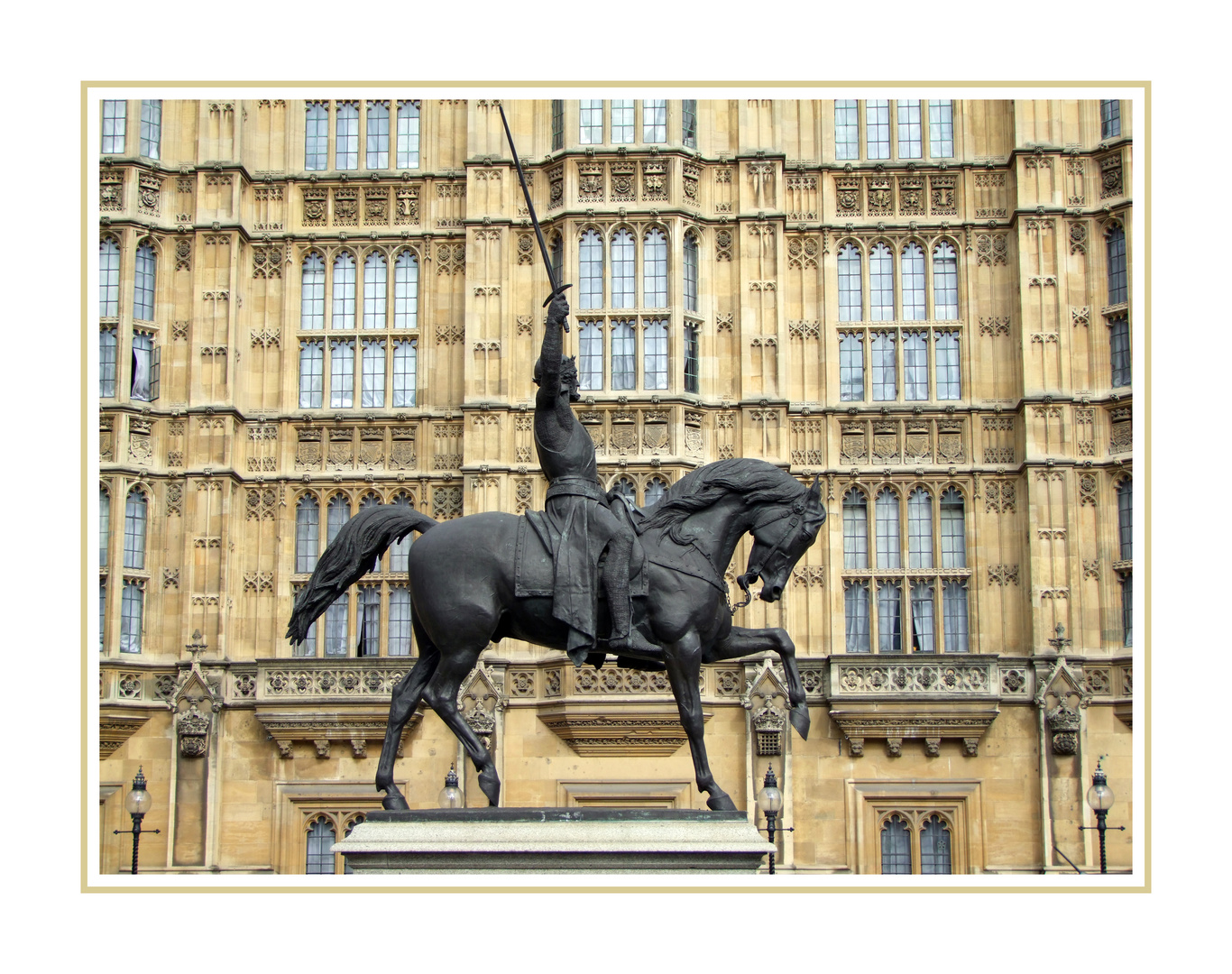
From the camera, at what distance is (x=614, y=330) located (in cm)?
3033

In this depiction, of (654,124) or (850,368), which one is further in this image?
(850,368)

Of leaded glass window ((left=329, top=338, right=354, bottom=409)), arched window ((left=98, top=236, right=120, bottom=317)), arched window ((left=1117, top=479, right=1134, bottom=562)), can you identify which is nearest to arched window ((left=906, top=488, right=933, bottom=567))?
arched window ((left=1117, top=479, right=1134, bottom=562))

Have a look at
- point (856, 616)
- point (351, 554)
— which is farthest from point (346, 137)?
point (351, 554)

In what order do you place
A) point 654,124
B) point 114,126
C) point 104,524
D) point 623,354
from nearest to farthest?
point 104,524, point 623,354, point 654,124, point 114,126

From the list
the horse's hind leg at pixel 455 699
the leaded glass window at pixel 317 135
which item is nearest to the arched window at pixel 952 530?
the leaded glass window at pixel 317 135

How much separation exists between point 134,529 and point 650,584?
18.8 metres

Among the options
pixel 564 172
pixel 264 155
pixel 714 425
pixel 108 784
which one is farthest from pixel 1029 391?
pixel 108 784

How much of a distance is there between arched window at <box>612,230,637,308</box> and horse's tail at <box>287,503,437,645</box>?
1708 cm

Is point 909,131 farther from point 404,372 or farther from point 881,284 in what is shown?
point 404,372

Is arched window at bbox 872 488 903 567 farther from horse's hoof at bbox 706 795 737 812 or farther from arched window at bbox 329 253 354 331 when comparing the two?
horse's hoof at bbox 706 795 737 812

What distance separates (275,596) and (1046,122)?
15814 millimetres

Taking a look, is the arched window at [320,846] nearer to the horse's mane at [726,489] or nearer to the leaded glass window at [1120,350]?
the leaded glass window at [1120,350]

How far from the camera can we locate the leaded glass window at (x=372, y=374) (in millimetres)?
31141

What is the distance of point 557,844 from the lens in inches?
479
